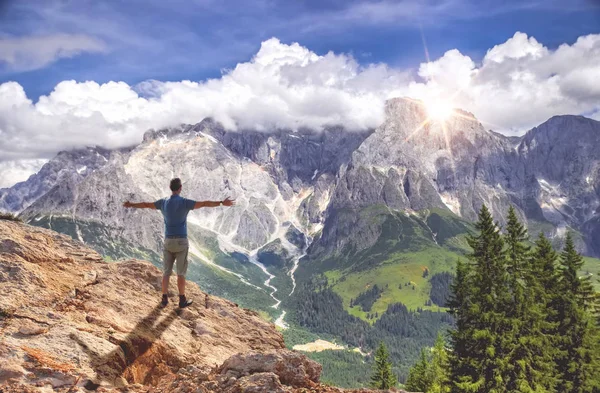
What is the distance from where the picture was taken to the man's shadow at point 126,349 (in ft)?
46.7

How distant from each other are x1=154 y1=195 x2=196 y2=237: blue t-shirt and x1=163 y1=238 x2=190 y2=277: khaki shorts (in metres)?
0.32

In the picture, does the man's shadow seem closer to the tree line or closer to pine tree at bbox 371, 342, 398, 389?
the tree line

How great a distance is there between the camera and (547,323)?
1497 inches

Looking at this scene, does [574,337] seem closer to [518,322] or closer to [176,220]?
[518,322]

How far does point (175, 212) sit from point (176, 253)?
182 cm

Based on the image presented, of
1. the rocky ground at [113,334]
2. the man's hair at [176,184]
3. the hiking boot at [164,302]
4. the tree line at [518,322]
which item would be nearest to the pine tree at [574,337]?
the tree line at [518,322]

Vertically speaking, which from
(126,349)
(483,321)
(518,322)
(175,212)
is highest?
(175,212)

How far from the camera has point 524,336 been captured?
35219mm

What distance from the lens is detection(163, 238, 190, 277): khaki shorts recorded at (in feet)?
61.4

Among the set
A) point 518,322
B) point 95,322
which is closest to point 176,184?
point 95,322

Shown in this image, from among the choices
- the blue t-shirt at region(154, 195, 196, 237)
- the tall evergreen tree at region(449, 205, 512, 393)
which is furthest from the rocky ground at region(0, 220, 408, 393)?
the tall evergreen tree at region(449, 205, 512, 393)

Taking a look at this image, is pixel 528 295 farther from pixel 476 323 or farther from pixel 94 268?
pixel 94 268

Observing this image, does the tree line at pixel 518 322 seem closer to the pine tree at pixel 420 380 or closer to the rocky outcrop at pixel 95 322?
the rocky outcrop at pixel 95 322

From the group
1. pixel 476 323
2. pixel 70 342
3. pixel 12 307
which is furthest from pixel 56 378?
pixel 476 323
